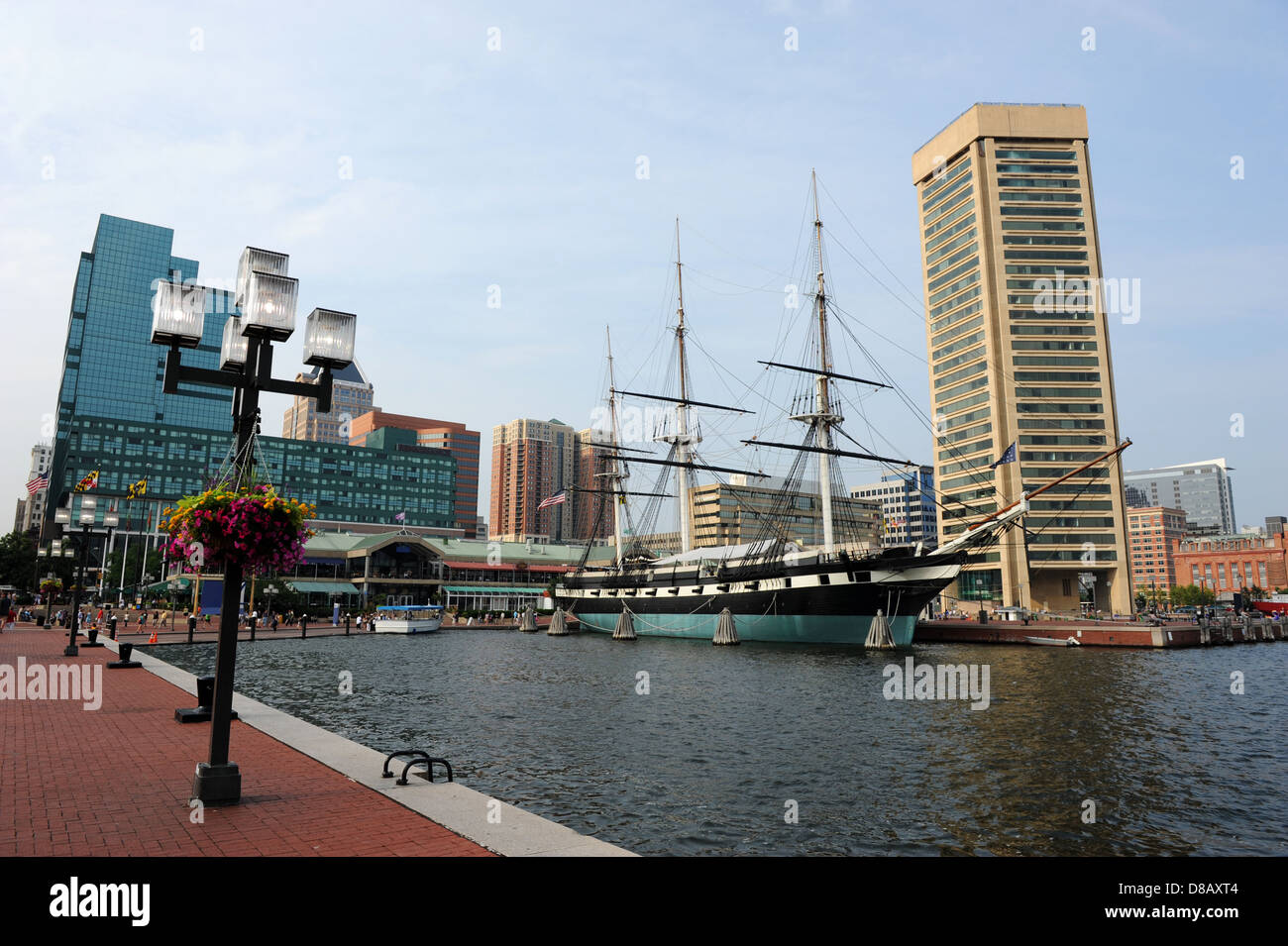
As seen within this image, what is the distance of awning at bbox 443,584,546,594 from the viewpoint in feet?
342

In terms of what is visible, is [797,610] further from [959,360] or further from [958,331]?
[958,331]

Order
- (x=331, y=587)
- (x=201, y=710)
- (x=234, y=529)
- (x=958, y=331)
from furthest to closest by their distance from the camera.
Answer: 1. (x=958, y=331)
2. (x=331, y=587)
3. (x=201, y=710)
4. (x=234, y=529)

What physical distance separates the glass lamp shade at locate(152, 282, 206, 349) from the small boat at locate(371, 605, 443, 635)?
6201 cm

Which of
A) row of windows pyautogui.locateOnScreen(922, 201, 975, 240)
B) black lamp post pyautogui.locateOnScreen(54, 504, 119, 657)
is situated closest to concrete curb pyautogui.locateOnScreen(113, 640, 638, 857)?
black lamp post pyautogui.locateOnScreen(54, 504, 119, 657)

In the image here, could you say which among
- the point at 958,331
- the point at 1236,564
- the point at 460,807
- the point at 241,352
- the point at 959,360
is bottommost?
the point at 460,807

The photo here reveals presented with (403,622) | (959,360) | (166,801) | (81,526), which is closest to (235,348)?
(166,801)

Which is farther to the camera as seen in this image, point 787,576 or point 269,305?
point 787,576

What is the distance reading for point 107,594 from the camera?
322 feet

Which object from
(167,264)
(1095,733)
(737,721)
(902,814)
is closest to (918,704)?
(1095,733)

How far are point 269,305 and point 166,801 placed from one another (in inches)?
244

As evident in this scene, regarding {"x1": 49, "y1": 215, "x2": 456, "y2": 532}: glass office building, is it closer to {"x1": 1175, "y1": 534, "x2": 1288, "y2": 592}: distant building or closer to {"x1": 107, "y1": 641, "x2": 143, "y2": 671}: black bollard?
{"x1": 107, "y1": 641, "x2": 143, "y2": 671}: black bollard

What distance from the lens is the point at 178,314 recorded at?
920 cm
